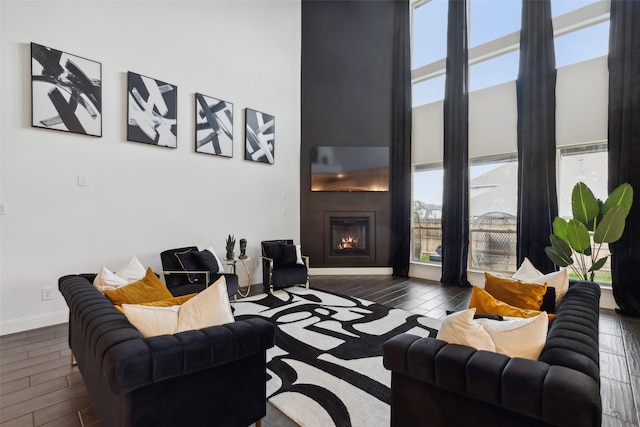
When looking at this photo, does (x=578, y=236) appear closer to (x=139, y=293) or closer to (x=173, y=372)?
(x=173, y=372)

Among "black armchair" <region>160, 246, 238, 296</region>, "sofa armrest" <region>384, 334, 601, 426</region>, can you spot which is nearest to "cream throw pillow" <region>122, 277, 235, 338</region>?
"sofa armrest" <region>384, 334, 601, 426</region>

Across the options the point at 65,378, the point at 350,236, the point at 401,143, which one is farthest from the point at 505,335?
the point at 401,143

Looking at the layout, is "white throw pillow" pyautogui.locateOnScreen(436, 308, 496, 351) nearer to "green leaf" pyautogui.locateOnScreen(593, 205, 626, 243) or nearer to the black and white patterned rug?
the black and white patterned rug

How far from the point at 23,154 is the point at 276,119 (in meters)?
3.71

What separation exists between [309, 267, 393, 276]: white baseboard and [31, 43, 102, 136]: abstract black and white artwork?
428 centimetres

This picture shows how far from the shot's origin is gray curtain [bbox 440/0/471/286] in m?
5.55

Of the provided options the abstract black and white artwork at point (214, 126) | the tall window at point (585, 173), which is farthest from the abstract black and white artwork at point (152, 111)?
the tall window at point (585, 173)

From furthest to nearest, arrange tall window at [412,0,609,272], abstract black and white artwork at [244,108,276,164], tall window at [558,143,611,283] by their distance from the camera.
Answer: abstract black and white artwork at [244,108,276,164] < tall window at [412,0,609,272] < tall window at [558,143,611,283]

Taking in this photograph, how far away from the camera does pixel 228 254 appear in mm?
4770

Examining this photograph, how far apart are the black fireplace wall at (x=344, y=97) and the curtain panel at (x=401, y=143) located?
123mm

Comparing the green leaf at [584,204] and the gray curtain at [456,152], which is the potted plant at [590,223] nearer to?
the green leaf at [584,204]

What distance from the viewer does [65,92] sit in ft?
11.9

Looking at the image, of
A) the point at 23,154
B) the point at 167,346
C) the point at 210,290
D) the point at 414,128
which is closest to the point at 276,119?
the point at 414,128

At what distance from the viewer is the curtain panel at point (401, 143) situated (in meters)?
6.32
